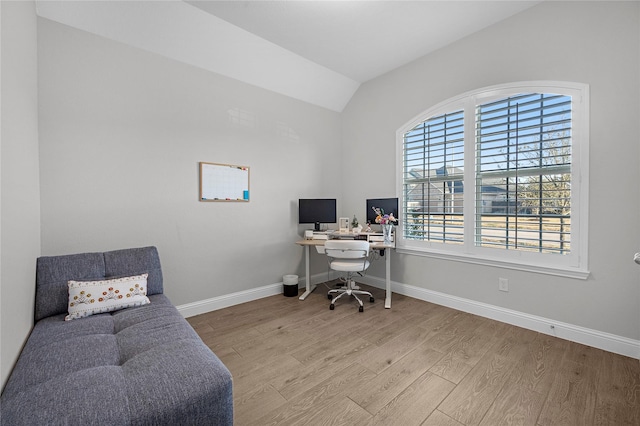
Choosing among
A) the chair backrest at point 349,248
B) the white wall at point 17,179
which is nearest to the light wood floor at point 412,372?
the chair backrest at point 349,248

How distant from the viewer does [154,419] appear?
41.6 inches

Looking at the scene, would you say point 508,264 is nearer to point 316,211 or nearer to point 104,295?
point 316,211

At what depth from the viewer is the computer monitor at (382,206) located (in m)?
3.61

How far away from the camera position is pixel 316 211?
12.8ft

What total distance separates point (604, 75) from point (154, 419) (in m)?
3.65

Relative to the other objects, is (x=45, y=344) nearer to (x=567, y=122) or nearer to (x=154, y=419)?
(x=154, y=419)

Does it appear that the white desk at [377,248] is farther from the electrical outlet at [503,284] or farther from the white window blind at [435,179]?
the electrical outlet at [503,284]

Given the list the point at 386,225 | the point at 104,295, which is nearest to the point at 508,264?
the point at 386,225

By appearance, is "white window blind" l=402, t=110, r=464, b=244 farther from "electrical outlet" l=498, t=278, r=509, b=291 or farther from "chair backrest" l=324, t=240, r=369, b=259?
"chair backrest" l=324, t=240, r=369, b=259

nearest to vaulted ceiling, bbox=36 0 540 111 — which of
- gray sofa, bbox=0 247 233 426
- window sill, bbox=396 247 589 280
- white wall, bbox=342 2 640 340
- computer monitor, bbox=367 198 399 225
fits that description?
white wall, bbox=342 2 640 340

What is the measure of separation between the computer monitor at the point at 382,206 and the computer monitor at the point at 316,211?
1.61 ft

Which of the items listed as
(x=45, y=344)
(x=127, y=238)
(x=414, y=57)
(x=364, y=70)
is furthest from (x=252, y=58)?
(x=45, y=344)

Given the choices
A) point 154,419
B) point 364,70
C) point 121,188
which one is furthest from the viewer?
point 364,70

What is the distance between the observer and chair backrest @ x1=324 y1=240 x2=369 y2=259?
3.13 m
